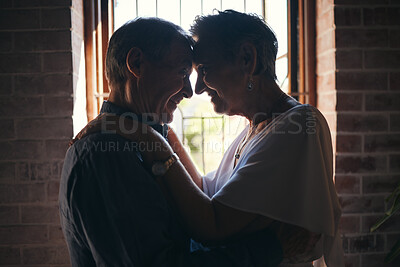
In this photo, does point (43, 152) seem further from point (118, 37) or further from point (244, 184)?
point (244, 184)

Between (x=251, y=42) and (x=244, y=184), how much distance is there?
0.57 m

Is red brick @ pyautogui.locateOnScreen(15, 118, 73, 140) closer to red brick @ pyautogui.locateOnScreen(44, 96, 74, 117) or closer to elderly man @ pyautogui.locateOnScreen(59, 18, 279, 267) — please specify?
red brick @ pyautogui.locateOnScreen(44, 96, 74, 117)

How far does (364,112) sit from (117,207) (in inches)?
61.2

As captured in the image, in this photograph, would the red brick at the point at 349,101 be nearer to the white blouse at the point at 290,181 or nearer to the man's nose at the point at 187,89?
the white blouse at the point at 290,181

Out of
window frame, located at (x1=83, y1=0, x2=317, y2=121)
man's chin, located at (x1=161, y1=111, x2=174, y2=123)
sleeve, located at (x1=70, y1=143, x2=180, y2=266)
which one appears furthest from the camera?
window frame, located at (x1=83, y1=0, x2=317, y2=121)

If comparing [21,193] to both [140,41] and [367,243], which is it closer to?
[140,41]

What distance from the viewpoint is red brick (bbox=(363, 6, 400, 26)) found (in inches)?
73.2

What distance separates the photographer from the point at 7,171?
179 cm

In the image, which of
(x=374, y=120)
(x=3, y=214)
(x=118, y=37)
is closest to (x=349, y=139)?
(x=374, y=120)

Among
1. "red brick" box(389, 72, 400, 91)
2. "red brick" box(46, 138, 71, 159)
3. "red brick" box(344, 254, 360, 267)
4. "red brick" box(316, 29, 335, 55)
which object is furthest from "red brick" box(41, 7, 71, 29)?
"red brick" box(344, 254, 360, 267)

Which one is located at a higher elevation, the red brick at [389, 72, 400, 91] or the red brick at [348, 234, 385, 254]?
the red brick at [389, 72, 400, 91]

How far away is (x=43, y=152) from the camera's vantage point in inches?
70.4

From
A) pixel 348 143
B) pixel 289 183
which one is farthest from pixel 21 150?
pixel 348 143

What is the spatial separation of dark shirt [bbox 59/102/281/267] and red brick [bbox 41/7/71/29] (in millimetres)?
1042
